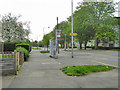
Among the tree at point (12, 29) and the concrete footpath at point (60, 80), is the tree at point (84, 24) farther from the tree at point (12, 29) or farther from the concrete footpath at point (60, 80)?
the concrete footpath at point (60, 80)

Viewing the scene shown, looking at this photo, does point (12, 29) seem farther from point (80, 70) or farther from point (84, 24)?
point (80, 70)

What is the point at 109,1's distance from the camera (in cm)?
4153

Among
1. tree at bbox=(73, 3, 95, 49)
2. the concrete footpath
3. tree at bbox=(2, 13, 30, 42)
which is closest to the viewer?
the concrete footpath

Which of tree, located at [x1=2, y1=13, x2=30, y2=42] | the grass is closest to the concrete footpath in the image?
the grass

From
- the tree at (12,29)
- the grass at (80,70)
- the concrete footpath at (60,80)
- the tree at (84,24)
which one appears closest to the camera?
the concrete footpath at (60,80)

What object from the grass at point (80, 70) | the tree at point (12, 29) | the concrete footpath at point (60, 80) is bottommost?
the concrete footpath at point (60, 80)

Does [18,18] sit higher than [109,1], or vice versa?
[109,1]

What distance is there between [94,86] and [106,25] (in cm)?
3566

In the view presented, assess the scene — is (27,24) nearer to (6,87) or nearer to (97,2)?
(97,2)

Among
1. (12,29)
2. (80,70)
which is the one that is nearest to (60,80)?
(80,70)

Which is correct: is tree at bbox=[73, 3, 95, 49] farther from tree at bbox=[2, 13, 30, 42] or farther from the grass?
the grass

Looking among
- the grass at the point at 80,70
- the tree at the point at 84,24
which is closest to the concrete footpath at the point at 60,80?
the grass at the point at 80,70

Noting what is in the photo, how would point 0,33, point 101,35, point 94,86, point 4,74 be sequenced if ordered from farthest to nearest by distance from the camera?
point 101,35 < point 0,33 < point 4,74 < point 94,86

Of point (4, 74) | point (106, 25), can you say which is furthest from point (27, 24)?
point (4, 74)
